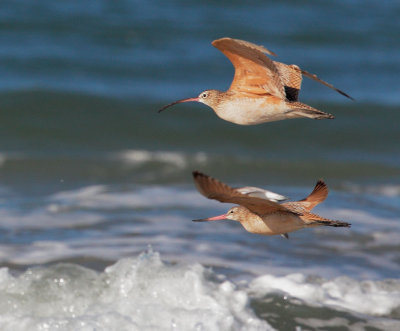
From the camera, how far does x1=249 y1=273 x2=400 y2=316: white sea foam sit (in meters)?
6.61

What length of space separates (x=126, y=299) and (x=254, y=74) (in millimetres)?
2139

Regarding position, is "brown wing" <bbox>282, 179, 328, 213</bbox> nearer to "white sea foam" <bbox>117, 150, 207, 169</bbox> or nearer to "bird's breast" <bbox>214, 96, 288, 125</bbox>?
"bird's breast" <bbox>214, 96, 288, 125</bbox>

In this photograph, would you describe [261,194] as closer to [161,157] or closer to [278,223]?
[278,223]

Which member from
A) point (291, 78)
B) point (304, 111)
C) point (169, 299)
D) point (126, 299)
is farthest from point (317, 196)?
point (126, 299)

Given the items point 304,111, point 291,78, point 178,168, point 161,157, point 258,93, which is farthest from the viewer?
point 161,157

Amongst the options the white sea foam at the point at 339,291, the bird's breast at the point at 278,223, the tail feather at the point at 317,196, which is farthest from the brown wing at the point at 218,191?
the white sea foam at the point at 339,291

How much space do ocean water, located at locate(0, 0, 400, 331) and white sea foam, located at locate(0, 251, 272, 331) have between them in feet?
0.05

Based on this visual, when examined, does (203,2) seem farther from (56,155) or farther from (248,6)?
(56,155)

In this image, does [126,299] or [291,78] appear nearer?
[291,78]

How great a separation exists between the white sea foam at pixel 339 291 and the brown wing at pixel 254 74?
2.11 metres

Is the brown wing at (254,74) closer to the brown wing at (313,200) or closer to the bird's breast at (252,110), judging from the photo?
the bird's breast at (252,110)

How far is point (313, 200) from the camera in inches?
184

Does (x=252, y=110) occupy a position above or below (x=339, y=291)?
above

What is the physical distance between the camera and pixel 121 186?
10258 millimetres
